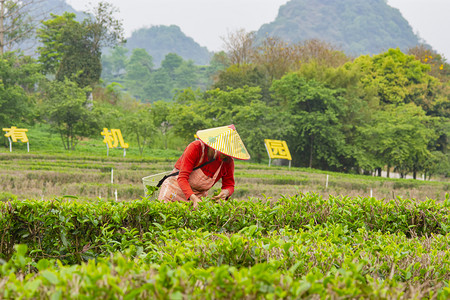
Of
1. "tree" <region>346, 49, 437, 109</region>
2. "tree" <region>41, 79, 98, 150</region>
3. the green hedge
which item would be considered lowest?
the green hedge

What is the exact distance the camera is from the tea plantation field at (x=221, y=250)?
4.72 ft

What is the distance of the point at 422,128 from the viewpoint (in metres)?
19.0

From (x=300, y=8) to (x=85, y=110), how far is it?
129 m

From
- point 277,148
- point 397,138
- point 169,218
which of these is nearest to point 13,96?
point 277,148

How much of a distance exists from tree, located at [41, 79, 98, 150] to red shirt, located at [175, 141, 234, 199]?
15457 millimetres

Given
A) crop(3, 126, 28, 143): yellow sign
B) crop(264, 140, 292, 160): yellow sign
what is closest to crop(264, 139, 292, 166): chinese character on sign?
crop(264, 140, 292, 160): yellow sign

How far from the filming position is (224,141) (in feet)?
11.5

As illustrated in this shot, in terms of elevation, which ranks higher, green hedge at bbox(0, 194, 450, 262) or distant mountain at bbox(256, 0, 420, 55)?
distant mountain at bbox(256, 0, 420, 55)

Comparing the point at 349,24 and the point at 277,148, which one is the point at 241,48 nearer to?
the point at 277,148

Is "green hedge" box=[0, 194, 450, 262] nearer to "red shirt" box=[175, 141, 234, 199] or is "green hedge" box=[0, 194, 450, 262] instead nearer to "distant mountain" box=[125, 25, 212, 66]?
"red shirt" box=[175, 141, 234, 199]

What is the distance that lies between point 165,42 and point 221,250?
13061cm

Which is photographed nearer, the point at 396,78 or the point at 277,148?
the point at 277,148

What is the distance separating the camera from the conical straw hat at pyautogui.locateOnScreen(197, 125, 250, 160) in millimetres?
3464

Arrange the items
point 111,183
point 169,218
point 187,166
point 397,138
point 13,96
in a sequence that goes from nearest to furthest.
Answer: point 169,218 → point 187,166 → point 111,183 → point 13,96 → point 397,138
